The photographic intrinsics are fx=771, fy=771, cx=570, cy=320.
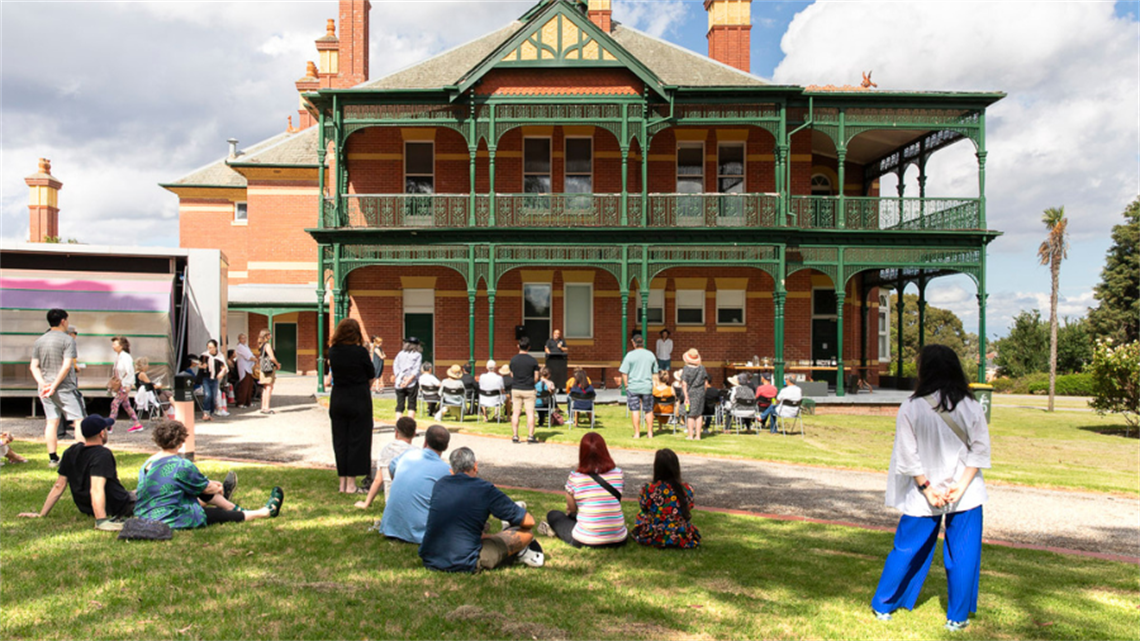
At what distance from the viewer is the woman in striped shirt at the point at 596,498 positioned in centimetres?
617

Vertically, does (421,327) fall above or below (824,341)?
above

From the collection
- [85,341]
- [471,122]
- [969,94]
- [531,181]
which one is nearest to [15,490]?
[85,341]

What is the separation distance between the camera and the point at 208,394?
49.8 feet

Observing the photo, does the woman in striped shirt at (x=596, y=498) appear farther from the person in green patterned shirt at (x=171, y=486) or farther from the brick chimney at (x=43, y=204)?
the brick chimney at (x=43, y=204)

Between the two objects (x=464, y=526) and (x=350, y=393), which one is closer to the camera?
(x=464, y=526)

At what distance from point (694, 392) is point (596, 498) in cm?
810

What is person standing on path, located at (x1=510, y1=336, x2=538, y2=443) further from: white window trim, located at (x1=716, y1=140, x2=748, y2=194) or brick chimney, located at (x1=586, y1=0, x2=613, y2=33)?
brick chimney, located at (x1=586, y1=0, x2=613, y2=33)

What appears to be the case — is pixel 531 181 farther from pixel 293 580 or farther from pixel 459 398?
pixel 293 580

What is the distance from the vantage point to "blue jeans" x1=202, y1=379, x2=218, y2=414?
596 inches

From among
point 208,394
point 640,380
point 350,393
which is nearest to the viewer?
point 350,393

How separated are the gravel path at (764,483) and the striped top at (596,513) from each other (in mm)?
2645

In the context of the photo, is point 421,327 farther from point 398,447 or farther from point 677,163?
point 398,447

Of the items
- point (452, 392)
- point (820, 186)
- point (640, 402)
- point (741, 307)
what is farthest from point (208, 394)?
point (820, 186)

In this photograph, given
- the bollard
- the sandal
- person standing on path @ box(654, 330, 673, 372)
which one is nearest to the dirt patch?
the sandal
